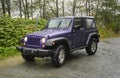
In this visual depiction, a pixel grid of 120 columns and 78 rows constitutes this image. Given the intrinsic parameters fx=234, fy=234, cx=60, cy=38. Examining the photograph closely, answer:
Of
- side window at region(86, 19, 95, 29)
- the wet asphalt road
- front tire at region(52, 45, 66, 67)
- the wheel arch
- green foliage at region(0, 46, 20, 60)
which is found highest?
side window at region(86, 19, 95, 29)

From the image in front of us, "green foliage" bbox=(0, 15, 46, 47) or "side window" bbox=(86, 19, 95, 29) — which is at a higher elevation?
"side window" bbox=(86, 19, 95, 29)

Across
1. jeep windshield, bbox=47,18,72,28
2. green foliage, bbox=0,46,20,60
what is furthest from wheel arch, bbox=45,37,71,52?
green foliage, bbox=0,46,20,60

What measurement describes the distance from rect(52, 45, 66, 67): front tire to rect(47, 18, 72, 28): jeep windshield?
53.9 inches

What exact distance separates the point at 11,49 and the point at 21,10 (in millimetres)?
21101

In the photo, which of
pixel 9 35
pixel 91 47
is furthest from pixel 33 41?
pixel 9 35

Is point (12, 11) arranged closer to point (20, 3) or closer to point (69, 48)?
point (20, 3)

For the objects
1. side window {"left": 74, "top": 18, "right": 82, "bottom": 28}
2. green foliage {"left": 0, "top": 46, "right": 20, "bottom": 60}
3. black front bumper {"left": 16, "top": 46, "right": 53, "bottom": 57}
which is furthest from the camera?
green foliage {"left": 0, "top": 46, "right": 20, "bottom": 60}

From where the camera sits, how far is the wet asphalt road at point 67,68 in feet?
26.6

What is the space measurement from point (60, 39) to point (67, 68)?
1166 millimetres

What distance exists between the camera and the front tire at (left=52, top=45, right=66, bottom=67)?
8883 mm

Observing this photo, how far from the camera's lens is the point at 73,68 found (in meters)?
9.17

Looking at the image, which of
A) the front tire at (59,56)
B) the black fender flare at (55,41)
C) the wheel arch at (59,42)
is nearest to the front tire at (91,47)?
the wheel arch at (59,42)

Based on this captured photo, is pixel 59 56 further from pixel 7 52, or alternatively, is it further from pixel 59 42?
pixel 7 52

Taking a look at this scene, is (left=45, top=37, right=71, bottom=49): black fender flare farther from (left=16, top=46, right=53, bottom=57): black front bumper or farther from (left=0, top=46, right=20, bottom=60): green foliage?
(left=0, top=46, right=20, bottom=60): green foliage
